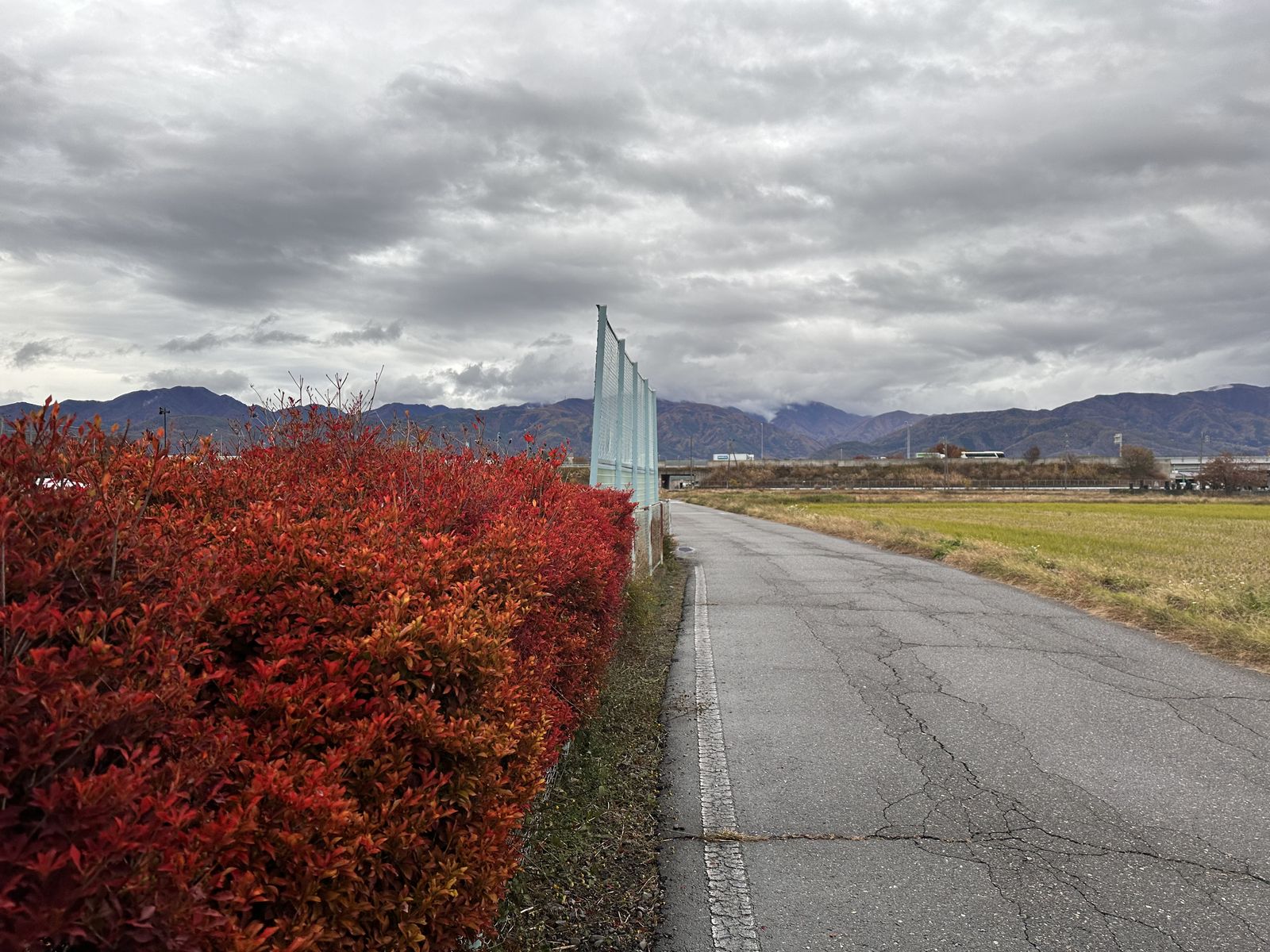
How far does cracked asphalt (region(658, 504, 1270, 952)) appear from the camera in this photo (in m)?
3.45

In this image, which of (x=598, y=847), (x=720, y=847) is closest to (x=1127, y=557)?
(x=720, y=847)

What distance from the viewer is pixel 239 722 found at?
187 cm

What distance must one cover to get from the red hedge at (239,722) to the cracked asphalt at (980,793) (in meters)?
1.65

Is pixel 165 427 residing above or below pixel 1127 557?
above

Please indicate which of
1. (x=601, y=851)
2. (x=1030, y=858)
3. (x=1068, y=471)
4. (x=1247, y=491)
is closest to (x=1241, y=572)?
(x=1030, y=858)

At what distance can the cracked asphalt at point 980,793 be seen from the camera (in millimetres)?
3449

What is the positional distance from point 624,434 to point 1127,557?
15645 millimetres

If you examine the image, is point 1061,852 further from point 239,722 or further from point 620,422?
point 620,422

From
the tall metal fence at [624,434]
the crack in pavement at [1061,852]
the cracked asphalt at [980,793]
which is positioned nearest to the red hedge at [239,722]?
the cracked asphalt at [980,793]

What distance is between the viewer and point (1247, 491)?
91938 millimetres

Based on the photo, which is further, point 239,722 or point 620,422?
point 620,422

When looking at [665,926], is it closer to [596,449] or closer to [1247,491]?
[596,449]

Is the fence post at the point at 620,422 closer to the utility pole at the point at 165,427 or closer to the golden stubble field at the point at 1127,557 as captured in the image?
the golden stubble field at the point at 1127,557

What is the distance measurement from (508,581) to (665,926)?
1571mm
